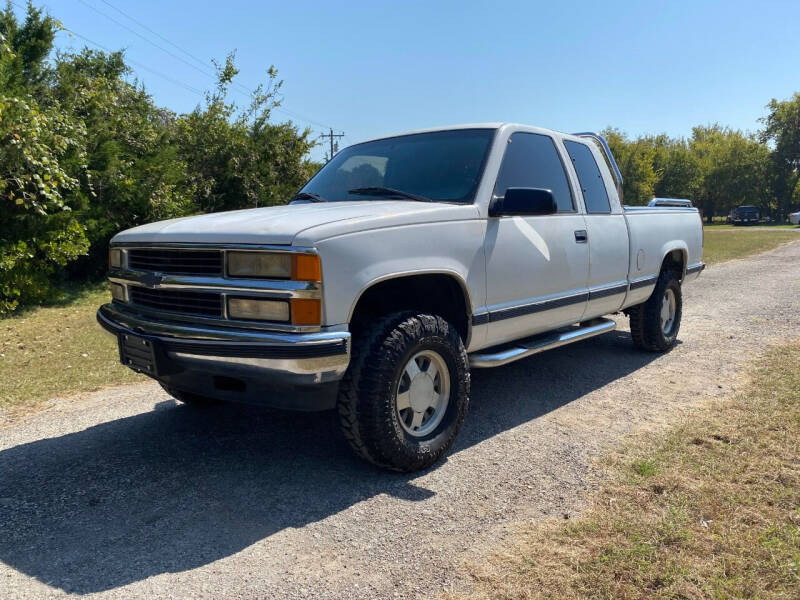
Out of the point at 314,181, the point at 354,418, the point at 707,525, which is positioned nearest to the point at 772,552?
the point at 707,525

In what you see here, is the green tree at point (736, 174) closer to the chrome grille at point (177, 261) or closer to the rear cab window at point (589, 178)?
the rear cab window at point (589, 178)

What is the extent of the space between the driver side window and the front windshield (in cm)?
20

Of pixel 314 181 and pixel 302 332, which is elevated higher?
pixel 314 181

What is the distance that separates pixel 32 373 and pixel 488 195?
15.4 ft

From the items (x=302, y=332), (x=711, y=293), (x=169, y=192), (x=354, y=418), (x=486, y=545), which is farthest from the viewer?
(x=169, y=192)

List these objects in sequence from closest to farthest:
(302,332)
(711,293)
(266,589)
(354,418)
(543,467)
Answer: (266,589) → (302,332) → (354,418) → (543,467) → (711,293)

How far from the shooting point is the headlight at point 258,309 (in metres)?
2.92

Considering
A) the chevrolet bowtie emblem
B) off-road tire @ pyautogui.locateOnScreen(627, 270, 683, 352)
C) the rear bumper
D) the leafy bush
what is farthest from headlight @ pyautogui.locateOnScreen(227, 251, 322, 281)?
the leafy bush

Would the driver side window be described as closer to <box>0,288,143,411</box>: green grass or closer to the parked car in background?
<box>0,288,143,411</box>: green grass

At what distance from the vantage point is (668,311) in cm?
646

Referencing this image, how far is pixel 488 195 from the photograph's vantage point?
12.9ft

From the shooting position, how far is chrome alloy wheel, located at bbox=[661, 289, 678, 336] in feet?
20.7

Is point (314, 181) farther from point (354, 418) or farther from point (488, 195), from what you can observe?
point (354, 418)

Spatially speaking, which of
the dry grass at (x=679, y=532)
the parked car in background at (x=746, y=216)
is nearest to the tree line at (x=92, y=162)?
the dry grass at (x=679, y=532)
